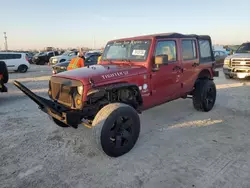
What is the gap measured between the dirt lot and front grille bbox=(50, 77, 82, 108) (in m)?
0.84

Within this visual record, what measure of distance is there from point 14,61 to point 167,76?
1493cm

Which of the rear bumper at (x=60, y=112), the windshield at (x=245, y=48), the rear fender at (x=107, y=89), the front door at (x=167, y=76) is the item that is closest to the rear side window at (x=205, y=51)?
the front door at (x=167, y=76)

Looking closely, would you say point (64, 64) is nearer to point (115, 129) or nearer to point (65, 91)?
point (65, 91)

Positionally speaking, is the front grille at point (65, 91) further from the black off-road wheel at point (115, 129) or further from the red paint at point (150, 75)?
the black off-road wheel at point (115, 129)

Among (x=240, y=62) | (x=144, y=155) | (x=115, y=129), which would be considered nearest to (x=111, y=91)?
(x=115, y=129)

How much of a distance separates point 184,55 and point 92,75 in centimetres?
250

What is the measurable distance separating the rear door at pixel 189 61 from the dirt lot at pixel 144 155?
86 centimetres

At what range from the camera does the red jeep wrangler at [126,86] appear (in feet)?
11.3

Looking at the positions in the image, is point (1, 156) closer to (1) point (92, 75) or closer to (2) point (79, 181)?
(2) point (79, 181)

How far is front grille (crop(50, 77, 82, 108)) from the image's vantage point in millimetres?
3598

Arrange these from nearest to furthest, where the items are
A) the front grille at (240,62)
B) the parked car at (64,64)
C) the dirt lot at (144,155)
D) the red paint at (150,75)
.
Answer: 1. the dirt lot at (144,155)
2. the red paint at (150,75)
3. the front grille at (240,62)
4. the parked car at (64,64)

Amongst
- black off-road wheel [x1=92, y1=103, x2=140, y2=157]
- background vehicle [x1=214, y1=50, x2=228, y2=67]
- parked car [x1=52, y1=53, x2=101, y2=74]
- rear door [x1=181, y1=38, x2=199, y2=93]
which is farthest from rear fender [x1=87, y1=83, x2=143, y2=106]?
background vehicle [x1=214, y1=50, x2=228, y2=67]

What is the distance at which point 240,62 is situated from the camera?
33.2ft

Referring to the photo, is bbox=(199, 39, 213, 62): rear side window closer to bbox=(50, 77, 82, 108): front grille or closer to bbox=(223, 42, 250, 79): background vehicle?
bbox=(50, 77, 82, 108): front grille
